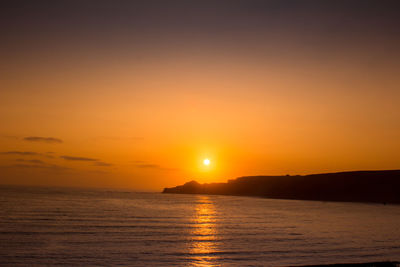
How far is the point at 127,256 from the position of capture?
24.9m

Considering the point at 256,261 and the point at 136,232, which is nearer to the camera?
the point at 256,261

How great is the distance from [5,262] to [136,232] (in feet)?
55.1

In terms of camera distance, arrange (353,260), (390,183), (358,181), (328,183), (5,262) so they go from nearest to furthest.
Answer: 1. (5,262)
2. (353,260)
3. (390,183)
4. (358,181)
5. (328,183)

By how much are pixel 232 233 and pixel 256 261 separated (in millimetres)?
14541

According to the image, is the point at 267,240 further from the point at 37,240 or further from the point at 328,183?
the point at 328,183

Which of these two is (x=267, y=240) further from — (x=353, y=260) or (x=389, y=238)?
(x=389, y=238)

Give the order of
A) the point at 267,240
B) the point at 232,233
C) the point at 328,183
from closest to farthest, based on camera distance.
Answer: the point at 267,240 → the point at 232,233 → the point at 328,183

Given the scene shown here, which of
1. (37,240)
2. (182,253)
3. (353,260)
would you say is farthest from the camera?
(37,240)

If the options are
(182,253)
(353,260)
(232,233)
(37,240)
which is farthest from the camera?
(232,233)

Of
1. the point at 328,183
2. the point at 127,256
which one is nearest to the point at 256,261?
the point at 127,256

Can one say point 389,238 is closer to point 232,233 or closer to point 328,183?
point 232,233

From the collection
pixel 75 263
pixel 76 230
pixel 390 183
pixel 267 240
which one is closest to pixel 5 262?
pixel 75 263

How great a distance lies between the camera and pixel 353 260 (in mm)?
24328

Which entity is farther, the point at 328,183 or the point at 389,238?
the point at 328,183
